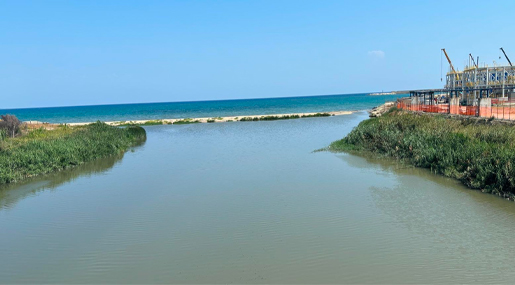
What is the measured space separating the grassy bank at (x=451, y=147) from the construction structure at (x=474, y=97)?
153 centimetres

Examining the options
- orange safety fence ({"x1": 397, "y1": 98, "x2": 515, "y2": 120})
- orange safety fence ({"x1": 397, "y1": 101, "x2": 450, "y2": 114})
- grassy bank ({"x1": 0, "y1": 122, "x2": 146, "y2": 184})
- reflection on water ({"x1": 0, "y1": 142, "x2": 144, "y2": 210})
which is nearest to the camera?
reflection on water ({"x1": 0, "y1": 142, "x2": 144, "y2": 210})

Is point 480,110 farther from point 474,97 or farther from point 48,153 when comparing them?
point 48,153

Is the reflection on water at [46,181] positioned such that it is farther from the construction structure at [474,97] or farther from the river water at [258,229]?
the construction structure at [474,97]

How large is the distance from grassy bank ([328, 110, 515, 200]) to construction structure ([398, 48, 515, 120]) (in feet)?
5.01

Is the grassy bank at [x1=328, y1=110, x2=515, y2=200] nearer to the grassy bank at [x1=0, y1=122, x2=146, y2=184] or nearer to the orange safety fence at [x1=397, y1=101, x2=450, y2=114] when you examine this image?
the orange safety fence at [x1=397, y1=101, x2=450, y2=114]

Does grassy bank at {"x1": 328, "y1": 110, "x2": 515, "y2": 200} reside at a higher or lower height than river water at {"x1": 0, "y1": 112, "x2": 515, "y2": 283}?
higher

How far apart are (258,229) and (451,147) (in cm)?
1060

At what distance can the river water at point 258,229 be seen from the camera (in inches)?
327

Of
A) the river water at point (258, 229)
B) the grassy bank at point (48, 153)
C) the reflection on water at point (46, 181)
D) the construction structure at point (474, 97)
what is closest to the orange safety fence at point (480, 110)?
the construction structure at point (474, 97)

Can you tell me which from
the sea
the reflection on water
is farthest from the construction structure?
the reflection on water

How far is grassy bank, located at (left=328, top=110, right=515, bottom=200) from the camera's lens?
13.3 m

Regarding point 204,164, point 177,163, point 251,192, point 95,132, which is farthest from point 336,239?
point 95,132

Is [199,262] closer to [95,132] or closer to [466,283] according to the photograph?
[466,283]

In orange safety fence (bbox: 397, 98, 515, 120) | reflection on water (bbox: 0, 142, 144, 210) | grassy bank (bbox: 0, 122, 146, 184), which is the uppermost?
orange safety fence (bbox: 397, 98, 515, 120)
